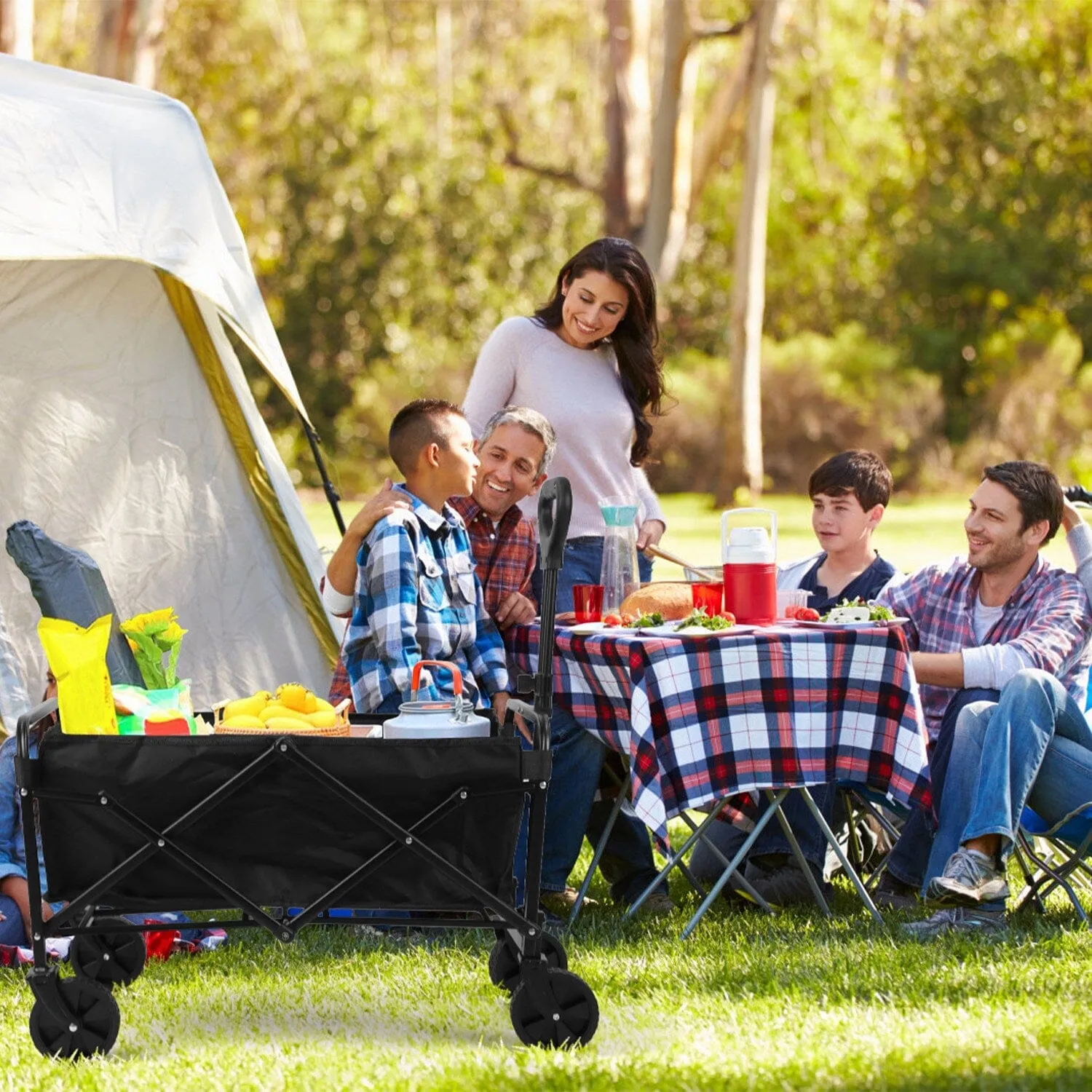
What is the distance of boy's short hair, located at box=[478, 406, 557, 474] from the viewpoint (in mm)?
4309

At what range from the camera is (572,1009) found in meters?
3.05

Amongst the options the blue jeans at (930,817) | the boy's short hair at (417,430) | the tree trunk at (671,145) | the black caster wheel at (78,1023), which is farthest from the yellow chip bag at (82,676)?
the tree trunk at (671,145)

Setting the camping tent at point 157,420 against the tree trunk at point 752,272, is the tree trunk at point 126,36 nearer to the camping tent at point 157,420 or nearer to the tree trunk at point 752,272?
the tree trunk at point 752,272

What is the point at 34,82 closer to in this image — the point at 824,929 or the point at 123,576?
the point at 123,576

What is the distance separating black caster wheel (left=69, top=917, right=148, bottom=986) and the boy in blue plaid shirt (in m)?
0.72

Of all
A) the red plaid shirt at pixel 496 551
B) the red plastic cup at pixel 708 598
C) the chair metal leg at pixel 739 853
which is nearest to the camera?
the chair metal leg at pixel 739 853

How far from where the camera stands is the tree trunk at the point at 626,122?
17.5m

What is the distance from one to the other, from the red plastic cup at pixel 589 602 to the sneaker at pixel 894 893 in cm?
99

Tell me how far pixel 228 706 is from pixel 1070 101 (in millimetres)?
27219

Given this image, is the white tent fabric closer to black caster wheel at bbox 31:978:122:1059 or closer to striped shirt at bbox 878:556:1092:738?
striped shirt at bbox 878:556:1092:738

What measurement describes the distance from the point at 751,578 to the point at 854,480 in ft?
2.20

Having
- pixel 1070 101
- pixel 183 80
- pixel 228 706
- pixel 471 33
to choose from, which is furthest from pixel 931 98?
pixel 228 706

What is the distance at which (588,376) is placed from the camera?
4.86 m

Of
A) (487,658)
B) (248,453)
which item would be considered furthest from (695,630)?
(248,453)
